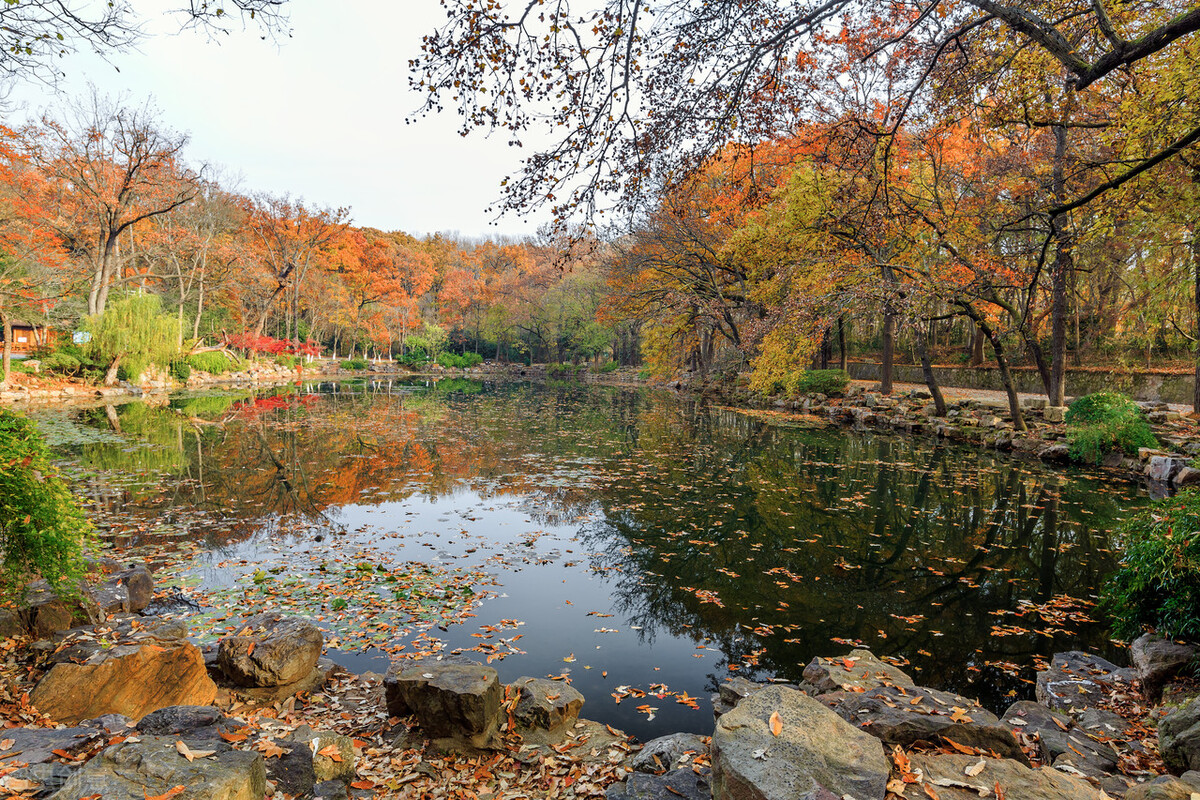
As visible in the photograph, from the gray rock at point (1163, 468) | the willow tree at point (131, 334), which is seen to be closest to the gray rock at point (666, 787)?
the gray rock at point (1163, 468)

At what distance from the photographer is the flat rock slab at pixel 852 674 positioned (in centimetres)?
360

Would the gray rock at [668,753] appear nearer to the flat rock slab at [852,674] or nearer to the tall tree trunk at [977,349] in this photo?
the flat rock slab at [852,674]

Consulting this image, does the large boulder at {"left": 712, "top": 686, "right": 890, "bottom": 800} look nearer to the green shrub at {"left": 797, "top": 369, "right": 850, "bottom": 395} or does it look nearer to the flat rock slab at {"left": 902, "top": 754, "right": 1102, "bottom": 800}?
the flat rock slab at {"left": 902, "top": 754, "right": 1102, "bottom": 800}

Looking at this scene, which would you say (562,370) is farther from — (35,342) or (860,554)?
(860,554)

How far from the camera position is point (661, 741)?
3389 millimetres

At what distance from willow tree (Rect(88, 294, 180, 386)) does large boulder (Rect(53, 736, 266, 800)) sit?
26.3 metres

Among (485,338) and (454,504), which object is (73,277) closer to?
(454,504)

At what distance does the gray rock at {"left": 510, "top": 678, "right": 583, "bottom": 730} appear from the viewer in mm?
3684

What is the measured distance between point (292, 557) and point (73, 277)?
25.6m

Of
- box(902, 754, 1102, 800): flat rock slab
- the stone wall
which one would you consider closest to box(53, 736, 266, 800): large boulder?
box(902, 754, 1102, 800): flat rock slab

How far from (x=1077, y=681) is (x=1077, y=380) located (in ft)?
72.1

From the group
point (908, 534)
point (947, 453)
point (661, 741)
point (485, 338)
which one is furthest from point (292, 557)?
point (485, 338)

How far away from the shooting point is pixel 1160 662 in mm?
3910

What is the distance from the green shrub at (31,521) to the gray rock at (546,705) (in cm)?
316
